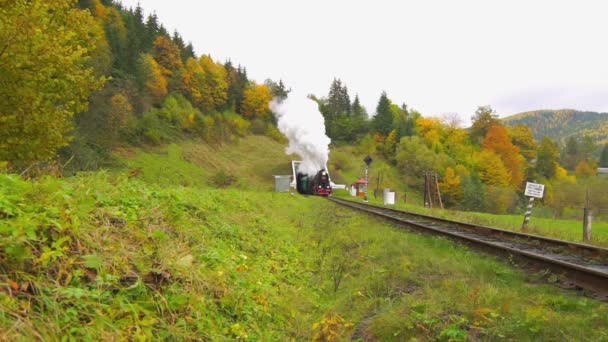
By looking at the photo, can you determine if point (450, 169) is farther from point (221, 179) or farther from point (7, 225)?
point (7, 225)

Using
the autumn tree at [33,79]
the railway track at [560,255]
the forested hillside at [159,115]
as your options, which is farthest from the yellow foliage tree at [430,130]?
the autumn tree at [33,79]

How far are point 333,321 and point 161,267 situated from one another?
1850 millimetres

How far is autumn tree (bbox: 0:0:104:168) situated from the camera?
7.02 metres

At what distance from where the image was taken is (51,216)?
3.17 metres

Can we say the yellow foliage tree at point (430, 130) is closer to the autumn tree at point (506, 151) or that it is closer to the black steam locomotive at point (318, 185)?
the autumn tree at point (506, 151)

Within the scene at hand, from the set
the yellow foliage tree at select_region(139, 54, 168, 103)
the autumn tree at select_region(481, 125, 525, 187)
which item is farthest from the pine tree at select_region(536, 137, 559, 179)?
the yellow foliage tree at select_region(139, 54, 168, 103)

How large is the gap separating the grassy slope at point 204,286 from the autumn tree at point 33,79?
2.67 meters

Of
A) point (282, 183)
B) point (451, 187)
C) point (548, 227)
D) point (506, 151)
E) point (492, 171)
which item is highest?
point (506, 151)

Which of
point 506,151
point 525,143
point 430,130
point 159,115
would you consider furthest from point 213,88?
point 525,143

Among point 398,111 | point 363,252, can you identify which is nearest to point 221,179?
point 363,252

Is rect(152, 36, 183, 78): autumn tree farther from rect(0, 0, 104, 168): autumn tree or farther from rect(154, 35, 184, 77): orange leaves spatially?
rect(0, 0, 104, 168): autumn tree

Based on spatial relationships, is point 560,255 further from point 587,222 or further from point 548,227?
point 548,227

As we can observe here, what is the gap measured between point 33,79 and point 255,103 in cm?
8311

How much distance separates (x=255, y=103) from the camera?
3509 inches
